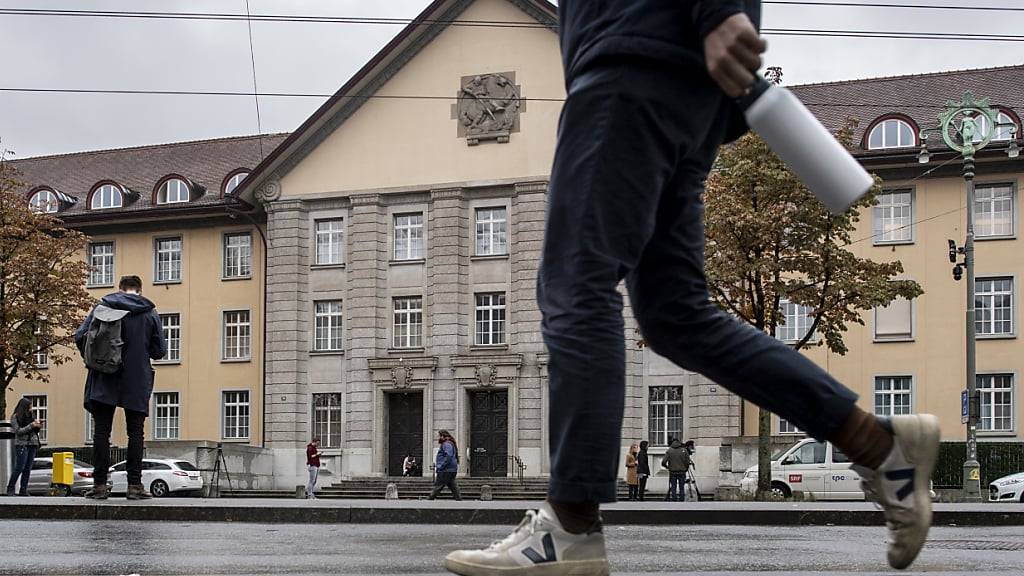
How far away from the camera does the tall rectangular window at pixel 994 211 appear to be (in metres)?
43.9

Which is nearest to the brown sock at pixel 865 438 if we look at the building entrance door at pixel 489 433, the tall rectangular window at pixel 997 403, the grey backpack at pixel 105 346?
the grey backpack at pixel 105 346

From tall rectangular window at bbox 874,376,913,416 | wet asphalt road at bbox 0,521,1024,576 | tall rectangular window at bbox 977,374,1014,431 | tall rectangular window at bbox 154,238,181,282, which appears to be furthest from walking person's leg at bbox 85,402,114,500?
tall rectangular window at bbox 154,238,181,282

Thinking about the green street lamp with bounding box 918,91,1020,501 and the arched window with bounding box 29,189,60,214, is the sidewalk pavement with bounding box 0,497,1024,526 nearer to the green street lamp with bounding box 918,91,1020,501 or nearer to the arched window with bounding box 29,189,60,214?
the green street lamp with bounding box 918,91,1020,501

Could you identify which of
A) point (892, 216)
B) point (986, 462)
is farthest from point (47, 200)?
point (986, 462)

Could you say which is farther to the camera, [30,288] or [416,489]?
[416,489]

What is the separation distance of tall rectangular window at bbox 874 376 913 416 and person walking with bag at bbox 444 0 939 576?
42071 mm

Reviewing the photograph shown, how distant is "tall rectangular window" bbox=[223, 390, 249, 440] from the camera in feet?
170

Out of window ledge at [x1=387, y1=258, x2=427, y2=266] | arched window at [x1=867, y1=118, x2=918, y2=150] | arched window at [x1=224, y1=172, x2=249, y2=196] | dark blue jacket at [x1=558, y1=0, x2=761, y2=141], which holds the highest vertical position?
arched window at [x1=867, y1=118, x2=918, y2=150]

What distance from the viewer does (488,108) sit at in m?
48.3

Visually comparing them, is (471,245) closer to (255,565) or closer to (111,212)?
(111,212)

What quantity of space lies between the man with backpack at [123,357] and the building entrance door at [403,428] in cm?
3733

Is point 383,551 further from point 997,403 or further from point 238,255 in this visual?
point 238,255

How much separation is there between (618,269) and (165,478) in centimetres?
4376

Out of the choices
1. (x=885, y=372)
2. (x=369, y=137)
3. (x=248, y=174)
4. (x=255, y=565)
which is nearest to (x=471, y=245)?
(x=369, y=137)
